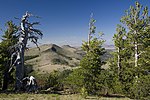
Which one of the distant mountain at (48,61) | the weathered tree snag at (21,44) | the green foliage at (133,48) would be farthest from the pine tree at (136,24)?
the distant mountain at (48,61)

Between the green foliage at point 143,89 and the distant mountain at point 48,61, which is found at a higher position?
the distant mountain at point 48,61

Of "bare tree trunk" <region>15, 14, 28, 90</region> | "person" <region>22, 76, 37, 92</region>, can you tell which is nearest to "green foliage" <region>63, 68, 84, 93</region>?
"person" <region>22, 76, 37, 92</region>

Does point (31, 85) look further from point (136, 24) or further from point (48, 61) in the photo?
point (48, 61)

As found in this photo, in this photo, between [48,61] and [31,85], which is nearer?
[31,85]

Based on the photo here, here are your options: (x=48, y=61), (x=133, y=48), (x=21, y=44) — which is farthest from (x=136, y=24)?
(x=48, y=61)

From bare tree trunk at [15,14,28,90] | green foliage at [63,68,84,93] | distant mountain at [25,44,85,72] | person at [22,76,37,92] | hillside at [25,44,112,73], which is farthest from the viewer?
distant mountain at [25,44,85,72]

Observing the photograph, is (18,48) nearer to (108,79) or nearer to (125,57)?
(108,79)

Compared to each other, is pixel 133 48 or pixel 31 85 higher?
pixel 133 48

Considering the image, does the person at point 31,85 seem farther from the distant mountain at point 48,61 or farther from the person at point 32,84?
the distant mountain at point 48,61

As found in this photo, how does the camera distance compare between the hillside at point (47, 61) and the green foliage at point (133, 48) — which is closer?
the green foliage at point (133, 48)

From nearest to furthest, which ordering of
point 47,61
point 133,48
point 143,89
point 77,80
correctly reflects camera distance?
point 143,89 → point 77,80 → point 133,48 → point 47,61

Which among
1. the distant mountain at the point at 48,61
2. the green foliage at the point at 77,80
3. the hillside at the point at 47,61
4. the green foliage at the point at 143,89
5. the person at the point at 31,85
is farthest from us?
the distant mountain at the point at 48,61

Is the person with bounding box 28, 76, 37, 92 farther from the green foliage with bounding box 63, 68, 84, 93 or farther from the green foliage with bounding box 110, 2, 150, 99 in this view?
the green foliage with bounding box 110, 2, 150, 99

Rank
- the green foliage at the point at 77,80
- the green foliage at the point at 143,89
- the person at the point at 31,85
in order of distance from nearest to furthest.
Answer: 1. the green foliage at the point at 143,89
2. the person at the point at 31,85
3. the green foliage at the point at 77,80
